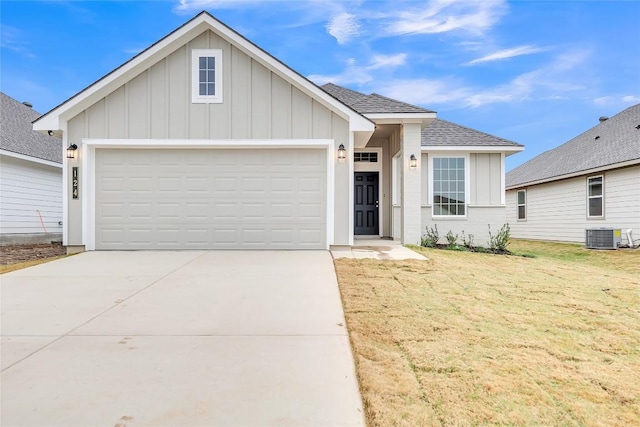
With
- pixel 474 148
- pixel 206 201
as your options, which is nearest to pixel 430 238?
pixel 474 148

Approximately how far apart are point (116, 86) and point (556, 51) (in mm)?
19356

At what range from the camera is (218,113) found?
859cm

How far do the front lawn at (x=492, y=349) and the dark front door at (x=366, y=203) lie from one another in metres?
6.15

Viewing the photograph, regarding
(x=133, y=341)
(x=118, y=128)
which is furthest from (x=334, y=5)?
(x=133, y=341)

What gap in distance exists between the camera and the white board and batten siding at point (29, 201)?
467 inches

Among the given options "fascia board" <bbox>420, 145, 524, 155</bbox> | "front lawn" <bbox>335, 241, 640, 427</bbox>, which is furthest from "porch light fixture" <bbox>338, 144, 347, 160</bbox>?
"fascia board" <bbox>420, 145, 524, 155</bbox>

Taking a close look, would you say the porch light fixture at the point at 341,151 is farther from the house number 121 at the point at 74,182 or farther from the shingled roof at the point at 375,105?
the house number 121 at the point at 74,182

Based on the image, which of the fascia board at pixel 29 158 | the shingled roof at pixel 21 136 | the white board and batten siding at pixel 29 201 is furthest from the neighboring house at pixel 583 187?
the white board and batten siding at pixel 29 201

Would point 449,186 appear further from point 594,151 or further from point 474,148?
point 594,151

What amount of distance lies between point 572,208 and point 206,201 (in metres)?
14.5

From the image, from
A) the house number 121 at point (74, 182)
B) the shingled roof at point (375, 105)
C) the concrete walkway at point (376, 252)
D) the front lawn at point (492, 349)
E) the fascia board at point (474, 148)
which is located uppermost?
the shingled roof at point (375, 105)

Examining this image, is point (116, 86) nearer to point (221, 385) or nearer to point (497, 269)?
point (221, 385)

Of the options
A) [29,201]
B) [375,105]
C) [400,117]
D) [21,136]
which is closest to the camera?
[400,117]

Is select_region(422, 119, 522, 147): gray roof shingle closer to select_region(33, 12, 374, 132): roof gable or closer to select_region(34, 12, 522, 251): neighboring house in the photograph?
select_region(34, 12, 522, 251): neighboring house
